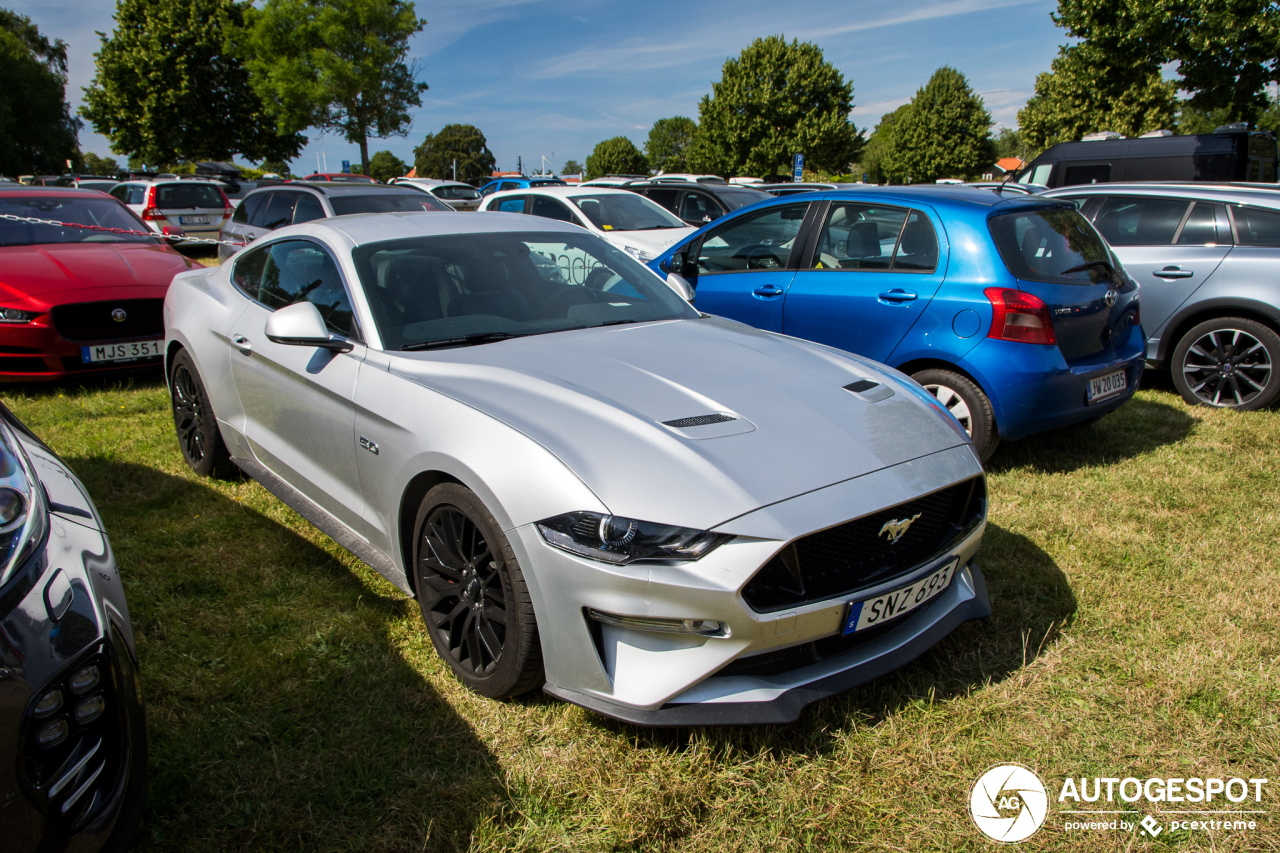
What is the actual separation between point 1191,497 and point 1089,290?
1.26 m

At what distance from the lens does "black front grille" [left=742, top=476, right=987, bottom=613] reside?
2203 millimetres

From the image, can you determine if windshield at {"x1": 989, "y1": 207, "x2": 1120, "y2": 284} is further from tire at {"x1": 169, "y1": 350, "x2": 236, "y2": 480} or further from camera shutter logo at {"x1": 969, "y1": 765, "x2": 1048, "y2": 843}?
tire at {"x1": 169, "y1": 350, "x2": 236, "y2": 480}

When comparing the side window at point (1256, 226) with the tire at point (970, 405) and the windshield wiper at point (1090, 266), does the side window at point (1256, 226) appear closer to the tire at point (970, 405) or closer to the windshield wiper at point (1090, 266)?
the windshield wiper at point (1090, 266)

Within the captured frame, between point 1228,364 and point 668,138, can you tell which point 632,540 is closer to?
point 1228,364

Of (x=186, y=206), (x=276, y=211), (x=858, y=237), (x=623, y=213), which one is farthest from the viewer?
(x=186, y=206)

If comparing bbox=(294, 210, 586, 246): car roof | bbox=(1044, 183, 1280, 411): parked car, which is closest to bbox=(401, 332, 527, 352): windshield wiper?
bbox=(294, 210, 586, 246): car roof

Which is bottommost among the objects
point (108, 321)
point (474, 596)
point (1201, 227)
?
point (474, 596)

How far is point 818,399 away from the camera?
274cm

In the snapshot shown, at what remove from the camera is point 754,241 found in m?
5.75

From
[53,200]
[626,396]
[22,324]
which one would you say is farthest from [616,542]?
[53,200]

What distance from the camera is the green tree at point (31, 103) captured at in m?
54.0

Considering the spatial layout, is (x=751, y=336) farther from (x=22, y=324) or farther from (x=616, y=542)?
(x=22, y=324)

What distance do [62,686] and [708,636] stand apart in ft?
4.72

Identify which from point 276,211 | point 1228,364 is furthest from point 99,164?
point 1228,364
